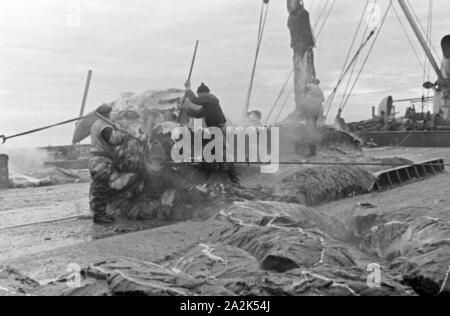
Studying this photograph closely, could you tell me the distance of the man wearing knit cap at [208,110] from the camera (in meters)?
9.68

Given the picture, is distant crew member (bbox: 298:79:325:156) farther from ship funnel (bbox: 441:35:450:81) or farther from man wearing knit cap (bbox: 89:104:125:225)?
ship funnel (bbox: 441:35:450:81)

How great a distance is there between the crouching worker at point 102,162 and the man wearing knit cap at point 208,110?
67.4 inches

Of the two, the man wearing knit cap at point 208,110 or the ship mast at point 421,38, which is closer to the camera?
the man wearing knit cap at point 208,110

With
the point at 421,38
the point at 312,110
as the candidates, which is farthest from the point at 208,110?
the point at 421,38

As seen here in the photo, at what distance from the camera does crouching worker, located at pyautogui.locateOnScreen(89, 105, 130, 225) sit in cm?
841

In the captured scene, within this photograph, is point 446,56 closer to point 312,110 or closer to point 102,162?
point 312,110

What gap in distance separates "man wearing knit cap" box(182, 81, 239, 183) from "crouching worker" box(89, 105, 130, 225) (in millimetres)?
1713

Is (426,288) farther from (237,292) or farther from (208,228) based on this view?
(208,228)

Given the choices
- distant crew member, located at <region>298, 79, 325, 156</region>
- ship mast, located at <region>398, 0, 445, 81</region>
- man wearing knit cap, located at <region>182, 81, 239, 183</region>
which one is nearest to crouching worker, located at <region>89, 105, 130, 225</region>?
man wearing knit cap, located at <region>182, 81, 239, 183</region>

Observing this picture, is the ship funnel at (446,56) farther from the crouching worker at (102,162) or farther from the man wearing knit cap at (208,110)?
the crouching worker at (102,162)

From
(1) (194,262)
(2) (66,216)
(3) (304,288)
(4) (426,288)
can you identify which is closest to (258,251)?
(1) (194,262)

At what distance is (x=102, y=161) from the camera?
851 cm

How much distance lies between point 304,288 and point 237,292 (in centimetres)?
46

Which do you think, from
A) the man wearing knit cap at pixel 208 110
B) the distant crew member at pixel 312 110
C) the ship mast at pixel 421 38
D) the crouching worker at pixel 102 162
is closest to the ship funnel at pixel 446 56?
the ship mast at pixel 421 38
